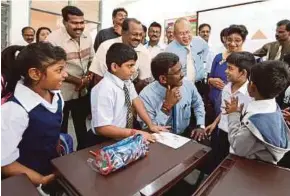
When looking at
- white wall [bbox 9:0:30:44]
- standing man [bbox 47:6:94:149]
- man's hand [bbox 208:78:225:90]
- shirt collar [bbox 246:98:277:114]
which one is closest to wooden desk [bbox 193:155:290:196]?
shirt collar [bbox 246:98:277:114]

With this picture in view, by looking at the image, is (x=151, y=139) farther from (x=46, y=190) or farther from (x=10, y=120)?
(x=10, y=120)

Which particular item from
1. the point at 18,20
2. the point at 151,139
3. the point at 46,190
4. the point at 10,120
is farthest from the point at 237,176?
the point at 18,20

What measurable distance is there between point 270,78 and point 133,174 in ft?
2.35

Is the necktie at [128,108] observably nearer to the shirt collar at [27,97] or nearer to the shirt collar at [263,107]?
the shirt collar at [27,97]

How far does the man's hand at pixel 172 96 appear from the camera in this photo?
1.60 m

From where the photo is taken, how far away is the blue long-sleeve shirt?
1628mm

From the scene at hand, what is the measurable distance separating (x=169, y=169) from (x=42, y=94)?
65cm

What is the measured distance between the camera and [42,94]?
1133mm

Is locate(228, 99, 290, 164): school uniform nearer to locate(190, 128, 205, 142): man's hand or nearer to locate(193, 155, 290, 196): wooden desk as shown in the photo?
locate(193, 155, 290, 196): wooden desk

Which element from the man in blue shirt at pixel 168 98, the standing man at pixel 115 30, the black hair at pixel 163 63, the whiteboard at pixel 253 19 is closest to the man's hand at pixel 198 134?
the man in blue shirt at pixel 168 98

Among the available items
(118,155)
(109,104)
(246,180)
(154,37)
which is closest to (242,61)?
(109,104)

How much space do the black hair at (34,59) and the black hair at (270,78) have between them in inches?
35.7

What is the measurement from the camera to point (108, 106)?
1305 millimetres

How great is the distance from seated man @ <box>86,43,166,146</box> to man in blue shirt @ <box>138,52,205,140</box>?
0.13m
